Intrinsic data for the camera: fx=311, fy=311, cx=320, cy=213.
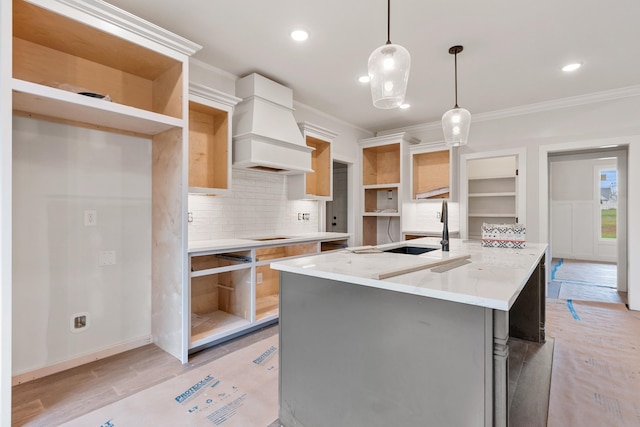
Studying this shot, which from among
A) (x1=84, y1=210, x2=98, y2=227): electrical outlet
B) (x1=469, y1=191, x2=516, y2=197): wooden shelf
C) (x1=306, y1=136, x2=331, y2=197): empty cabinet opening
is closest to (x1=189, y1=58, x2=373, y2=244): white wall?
(x1=306, y1=136, x2=331, y2=197): empty cabinet opening

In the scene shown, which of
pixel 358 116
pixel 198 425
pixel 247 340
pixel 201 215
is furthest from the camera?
pixel 358 116

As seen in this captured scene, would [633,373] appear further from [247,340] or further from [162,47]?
[162,47]

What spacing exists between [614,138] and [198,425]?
5411mm

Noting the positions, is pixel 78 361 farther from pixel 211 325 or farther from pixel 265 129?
pixel 265 129

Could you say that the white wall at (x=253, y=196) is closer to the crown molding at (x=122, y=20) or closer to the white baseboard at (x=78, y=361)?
the crown molding at (x=122, y=20)

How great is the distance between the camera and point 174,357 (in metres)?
2.60

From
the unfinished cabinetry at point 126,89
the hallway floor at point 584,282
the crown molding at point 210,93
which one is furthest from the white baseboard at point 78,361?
the hallway floor at point 584,282

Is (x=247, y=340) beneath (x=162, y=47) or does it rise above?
beneath

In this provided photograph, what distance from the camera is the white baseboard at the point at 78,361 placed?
2191 mm

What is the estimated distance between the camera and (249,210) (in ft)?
12.2

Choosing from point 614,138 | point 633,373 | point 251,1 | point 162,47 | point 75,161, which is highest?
point 251,1

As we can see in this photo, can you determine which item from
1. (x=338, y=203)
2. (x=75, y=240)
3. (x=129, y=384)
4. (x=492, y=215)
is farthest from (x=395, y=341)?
(x=338, y=203)

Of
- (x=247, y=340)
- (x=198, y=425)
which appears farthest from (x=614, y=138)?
(x=198, y=425)

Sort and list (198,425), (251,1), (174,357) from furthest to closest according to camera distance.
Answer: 1. (174,357)
2. (251,1)
3. (198,425)
